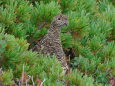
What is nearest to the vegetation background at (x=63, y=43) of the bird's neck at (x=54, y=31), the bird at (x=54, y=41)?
the bird at (x=54, y=41)

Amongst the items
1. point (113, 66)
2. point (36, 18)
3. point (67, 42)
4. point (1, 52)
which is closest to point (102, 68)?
point (113, 66)

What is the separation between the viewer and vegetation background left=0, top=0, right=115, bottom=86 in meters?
3.49

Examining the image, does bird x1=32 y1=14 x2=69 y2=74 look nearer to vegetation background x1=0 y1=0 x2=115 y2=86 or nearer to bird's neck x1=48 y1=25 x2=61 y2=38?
bird's neck x1=48 y1=25 x2=61 y2=38

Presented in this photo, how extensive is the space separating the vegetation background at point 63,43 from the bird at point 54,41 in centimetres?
13

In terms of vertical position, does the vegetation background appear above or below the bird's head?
below

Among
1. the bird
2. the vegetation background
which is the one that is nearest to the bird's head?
the bird

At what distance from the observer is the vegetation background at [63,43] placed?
3.49m

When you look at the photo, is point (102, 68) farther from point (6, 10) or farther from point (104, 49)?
point (6, 10)

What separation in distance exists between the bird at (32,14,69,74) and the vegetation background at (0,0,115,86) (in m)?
0.13

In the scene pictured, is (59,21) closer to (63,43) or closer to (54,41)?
(54,41)

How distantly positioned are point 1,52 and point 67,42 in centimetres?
115

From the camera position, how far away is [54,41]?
157 inches

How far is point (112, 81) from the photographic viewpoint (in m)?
4.04

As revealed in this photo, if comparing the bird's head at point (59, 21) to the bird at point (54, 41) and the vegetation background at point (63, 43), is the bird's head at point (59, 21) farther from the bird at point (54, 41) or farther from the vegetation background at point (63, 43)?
the vegetation background at point (63, 43)
